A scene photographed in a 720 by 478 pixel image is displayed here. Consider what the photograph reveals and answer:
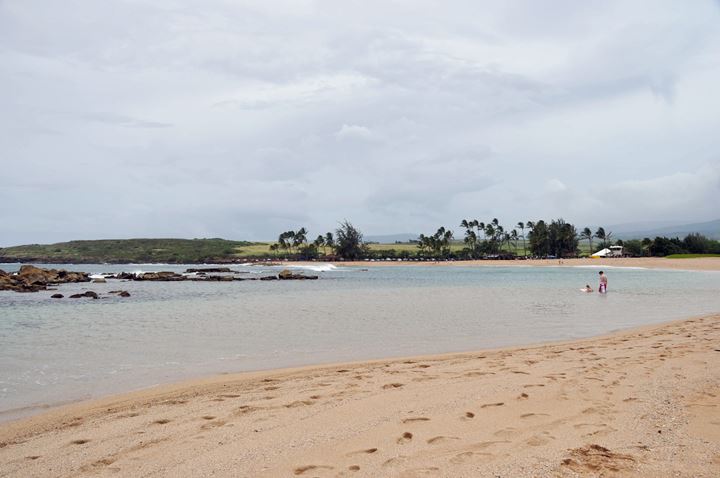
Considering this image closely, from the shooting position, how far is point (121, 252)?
6727 inches

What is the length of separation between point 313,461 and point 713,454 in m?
3.79

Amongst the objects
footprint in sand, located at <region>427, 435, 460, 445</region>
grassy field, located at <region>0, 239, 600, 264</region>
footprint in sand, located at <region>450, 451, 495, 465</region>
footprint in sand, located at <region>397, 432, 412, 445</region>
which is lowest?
footprint in sand, located at <region>397, 432, 412, 445</region>

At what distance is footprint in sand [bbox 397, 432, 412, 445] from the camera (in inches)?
217

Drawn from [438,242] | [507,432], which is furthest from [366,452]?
[438,242]

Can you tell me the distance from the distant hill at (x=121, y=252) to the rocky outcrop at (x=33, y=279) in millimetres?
97936

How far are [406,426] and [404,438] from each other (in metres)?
0.41

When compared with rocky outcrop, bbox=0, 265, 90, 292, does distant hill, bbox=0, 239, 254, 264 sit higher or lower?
higher

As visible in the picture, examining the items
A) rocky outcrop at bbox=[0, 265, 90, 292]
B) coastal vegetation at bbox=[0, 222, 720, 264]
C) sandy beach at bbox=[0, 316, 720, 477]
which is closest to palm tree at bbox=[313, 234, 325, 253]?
coastal vegetation at bbox=[0, 222, 720, 264]

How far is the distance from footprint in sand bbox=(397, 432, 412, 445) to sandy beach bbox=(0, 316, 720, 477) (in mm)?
31

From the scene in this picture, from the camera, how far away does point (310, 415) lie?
672 cm

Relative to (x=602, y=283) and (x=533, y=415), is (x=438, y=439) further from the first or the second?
(x=602, y=283)

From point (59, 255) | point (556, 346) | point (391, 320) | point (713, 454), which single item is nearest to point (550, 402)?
point (713, 454)

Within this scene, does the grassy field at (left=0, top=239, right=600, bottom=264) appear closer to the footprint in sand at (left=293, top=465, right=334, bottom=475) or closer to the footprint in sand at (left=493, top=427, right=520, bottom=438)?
the footprint in sand at (left=493, top=427, right=520, bottom=438)

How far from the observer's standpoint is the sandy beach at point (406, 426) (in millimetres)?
4934
